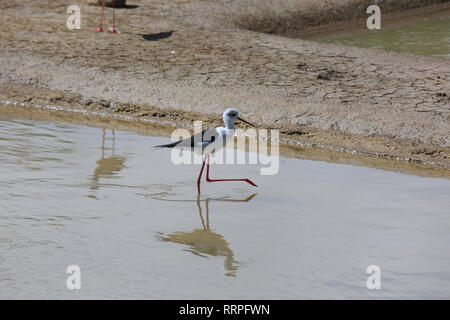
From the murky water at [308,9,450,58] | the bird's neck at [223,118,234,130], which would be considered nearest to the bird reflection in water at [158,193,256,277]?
the bird's neck at [223,118,234,130]

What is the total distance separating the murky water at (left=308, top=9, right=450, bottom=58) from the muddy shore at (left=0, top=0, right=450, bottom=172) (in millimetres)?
2126

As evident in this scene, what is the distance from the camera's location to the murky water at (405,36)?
1236 centimetres

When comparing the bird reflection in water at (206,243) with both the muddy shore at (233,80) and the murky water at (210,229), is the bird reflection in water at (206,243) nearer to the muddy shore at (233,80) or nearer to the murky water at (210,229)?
the murky water at (210,229)

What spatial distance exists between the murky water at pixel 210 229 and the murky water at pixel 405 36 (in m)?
6.21

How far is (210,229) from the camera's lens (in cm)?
510

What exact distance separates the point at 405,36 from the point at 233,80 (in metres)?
5.99

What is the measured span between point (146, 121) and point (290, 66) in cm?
222

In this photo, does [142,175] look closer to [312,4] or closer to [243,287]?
[243,287]

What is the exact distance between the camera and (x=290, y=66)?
9484 mm

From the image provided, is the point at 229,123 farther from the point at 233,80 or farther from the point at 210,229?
the point at 233,80

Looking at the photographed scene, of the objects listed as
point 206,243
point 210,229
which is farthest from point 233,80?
point 206,243

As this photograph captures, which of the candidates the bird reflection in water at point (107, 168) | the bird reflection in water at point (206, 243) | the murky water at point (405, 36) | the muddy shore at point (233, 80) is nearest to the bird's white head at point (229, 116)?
the bird reflection in water at point (107, 168)

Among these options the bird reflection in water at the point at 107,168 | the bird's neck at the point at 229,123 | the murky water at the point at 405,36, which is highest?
the murky water at the point at 405,36

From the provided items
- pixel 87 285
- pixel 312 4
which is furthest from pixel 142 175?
pixel 312 4
